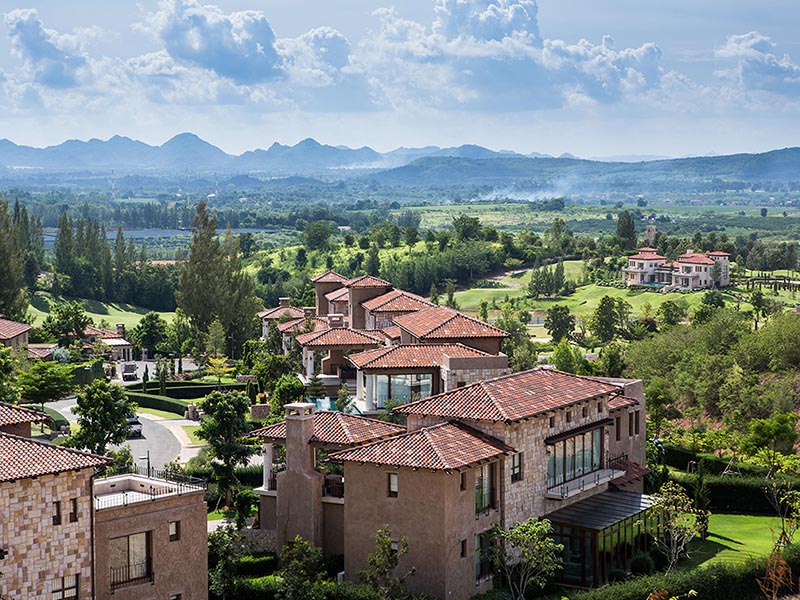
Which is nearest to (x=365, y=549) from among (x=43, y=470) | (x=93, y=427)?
(x=43, y=470)

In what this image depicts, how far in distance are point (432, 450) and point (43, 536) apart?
34.4 feet

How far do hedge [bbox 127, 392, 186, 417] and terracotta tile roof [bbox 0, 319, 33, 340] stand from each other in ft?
29.4

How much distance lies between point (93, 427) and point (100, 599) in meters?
17.7

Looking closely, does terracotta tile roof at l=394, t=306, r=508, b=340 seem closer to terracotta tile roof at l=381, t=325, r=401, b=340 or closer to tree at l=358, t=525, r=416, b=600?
terracotta tile roof at l=381, t=325, r=401, b=340

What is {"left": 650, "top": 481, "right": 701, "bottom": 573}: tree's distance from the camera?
1384 inches

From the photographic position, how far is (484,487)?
34.1 meters

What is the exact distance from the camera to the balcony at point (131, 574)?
1142 inches

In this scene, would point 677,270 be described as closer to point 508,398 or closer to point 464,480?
point 508,398

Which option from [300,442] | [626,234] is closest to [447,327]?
[300,442]

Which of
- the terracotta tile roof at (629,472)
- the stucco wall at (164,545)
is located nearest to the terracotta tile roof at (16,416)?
the stucco wall at (164,545)

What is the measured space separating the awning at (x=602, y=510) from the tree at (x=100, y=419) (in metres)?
18.1

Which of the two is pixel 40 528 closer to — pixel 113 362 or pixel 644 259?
pixel 113 362

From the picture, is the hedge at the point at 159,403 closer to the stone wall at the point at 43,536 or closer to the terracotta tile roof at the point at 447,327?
the terracotta tile roof at the point at 447,327

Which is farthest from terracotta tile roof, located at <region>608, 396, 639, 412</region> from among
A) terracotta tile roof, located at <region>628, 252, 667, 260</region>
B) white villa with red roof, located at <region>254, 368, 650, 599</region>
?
terracotta tile roof, located at <region>628, 252, 667, 260</region>
